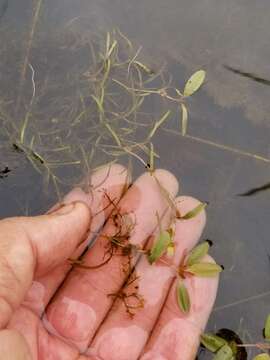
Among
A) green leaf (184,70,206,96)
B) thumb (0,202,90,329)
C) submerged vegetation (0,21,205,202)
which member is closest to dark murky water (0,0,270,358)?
submerged vegetation (0,21,205,202)

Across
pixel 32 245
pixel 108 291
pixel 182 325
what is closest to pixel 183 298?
pixel 182 325

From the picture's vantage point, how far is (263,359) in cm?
266

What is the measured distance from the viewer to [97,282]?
9.18ft

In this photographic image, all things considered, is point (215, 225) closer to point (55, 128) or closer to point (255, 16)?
point (55, 128)

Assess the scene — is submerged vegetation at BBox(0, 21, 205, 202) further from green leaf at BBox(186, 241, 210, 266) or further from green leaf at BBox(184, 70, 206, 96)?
green leaf at BBox(186, 241, 210, 266)

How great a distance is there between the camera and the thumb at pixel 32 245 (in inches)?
91.1

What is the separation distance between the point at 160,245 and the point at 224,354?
22.6 inches

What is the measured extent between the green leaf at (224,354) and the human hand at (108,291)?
0.14 m

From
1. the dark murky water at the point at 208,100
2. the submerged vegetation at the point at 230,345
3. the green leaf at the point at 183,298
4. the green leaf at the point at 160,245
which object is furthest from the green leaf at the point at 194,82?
the submerged vegetation at the point at 230,345

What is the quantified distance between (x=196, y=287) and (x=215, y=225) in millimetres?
425

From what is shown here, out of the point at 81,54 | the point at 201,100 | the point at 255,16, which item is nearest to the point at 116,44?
the point at 81,54

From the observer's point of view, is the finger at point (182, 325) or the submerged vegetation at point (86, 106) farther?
the submerged vegetation at point (86, 106)

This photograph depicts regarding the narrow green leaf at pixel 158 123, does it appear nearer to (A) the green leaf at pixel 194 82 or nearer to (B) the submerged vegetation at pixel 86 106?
(B) the submerged vegetation at pixel 86 106

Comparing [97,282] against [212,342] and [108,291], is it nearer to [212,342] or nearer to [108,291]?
[108,291]
